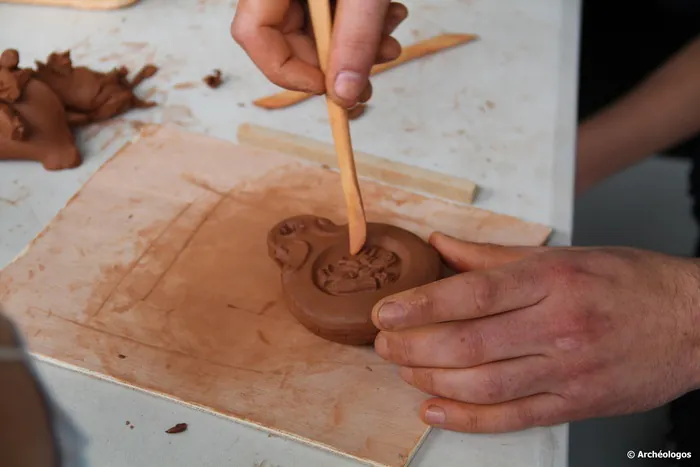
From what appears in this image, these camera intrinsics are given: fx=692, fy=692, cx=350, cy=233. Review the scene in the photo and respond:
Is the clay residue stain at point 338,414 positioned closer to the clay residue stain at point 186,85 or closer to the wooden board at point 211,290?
the wooden board at point 211,290

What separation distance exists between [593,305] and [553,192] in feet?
1.38

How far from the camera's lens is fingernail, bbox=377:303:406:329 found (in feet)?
3.14

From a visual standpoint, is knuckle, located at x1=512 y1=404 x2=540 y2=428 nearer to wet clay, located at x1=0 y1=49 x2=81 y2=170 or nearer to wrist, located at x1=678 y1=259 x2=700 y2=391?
wrist, located at x1=678 y1=259 x2=700 y2=391

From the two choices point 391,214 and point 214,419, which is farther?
point 391,214

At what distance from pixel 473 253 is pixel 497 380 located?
25 cm

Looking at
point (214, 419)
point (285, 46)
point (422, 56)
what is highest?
point (285, 46)

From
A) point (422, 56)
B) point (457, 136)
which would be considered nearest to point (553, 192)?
point (457, 136)

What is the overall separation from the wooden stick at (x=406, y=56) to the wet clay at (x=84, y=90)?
0.30 meters

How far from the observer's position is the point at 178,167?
1431 mm

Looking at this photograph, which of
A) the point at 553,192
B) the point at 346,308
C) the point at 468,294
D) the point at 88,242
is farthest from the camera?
the point at 553,192

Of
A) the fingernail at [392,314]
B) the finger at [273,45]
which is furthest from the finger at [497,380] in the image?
the finger at [273,45]

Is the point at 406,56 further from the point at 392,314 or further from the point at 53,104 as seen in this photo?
the point at 392,314

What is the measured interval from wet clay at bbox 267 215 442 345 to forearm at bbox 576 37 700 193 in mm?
808

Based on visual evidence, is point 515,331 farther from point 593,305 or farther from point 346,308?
point 346,308
